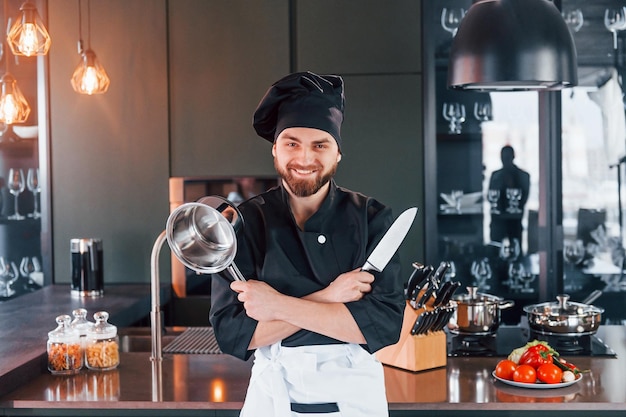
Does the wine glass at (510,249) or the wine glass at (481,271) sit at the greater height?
the wine glass at (510,249)

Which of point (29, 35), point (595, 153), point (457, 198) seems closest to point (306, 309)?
point (29, 35)

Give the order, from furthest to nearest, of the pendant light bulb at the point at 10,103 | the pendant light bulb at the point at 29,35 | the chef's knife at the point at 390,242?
1. the pendant light bulb at the point at 10,103
2. the pendant light bulb at the point at 29,35
3. the chef's knife at the point at 390,242

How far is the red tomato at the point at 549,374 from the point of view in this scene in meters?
2.29

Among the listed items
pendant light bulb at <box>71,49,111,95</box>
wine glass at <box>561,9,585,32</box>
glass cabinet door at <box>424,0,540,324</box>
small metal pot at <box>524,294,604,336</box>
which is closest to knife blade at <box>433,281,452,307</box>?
small metal pot at <box>524,294,604,336</box>

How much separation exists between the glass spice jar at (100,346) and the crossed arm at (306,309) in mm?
766

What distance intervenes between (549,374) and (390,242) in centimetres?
73

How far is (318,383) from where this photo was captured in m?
1.94

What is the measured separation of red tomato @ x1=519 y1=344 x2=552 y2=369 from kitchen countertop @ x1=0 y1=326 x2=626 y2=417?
8cm

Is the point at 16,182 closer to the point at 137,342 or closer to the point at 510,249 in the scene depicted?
the point at 137,342

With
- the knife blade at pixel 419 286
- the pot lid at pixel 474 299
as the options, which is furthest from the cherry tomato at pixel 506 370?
the pot lid at pixel 474 299

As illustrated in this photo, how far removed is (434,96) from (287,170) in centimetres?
236

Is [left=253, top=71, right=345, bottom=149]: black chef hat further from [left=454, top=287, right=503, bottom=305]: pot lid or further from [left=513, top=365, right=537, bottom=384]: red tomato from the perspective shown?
[left=454, top=287, right=503, bottom=305]: pot lid

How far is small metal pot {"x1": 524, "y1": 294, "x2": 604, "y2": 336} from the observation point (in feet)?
9.04

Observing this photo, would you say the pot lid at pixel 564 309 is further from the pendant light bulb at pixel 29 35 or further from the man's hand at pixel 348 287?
the pendant light bulb at pixel 29 35
